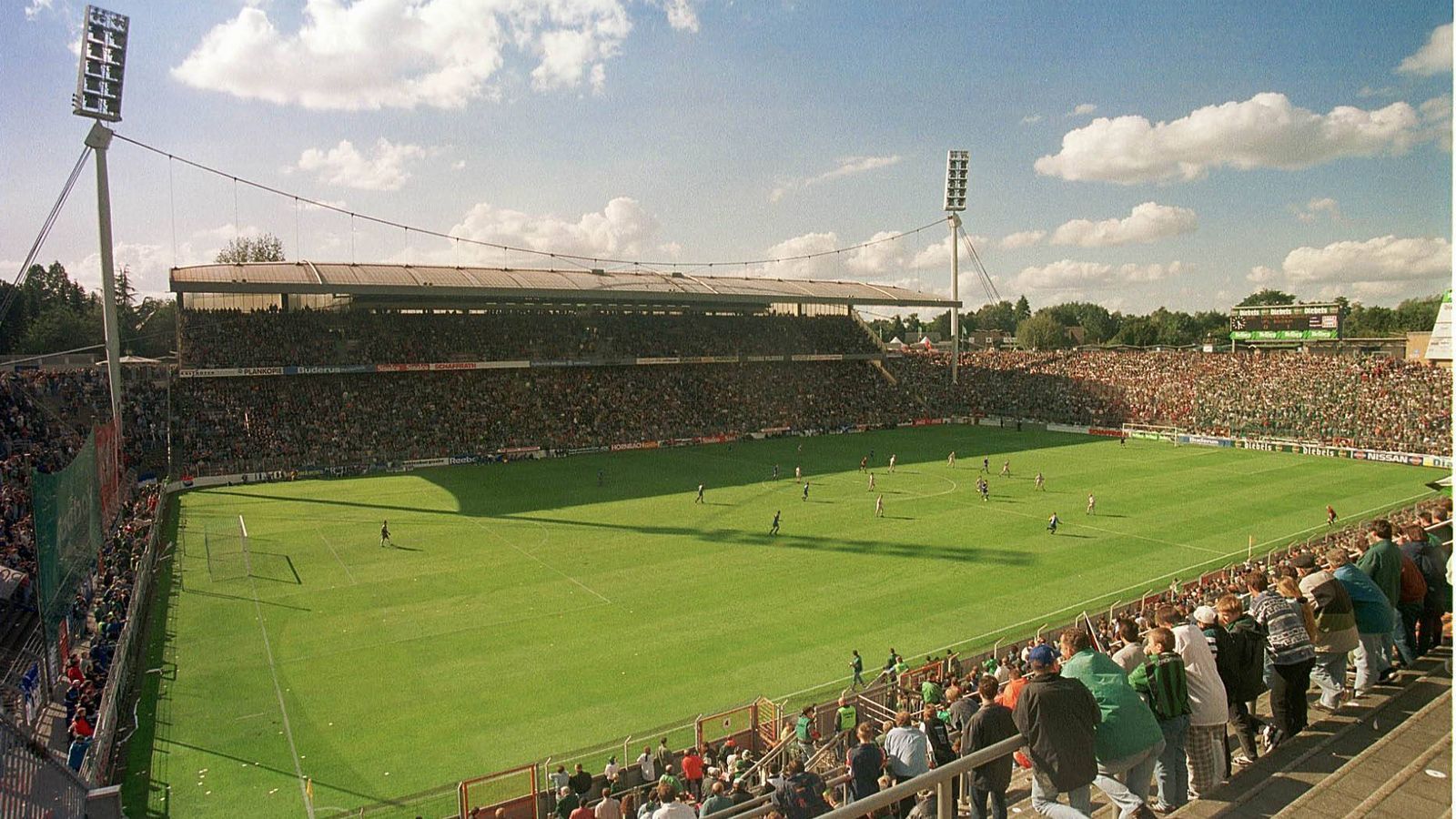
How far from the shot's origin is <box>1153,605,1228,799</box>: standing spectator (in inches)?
234

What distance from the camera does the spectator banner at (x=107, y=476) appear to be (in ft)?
82.0

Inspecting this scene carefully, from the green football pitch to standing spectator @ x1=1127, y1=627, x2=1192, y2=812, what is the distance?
38.6 feet

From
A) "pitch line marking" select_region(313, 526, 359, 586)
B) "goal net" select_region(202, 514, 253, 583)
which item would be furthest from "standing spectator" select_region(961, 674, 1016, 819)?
"goal net" select_region(202, 514, 253, 583)

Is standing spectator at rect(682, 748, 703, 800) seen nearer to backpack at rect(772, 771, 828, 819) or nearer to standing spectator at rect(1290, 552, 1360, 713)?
backpack at rect(772, 771, 828, 819)

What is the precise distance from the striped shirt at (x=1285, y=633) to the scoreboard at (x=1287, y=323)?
240 ft

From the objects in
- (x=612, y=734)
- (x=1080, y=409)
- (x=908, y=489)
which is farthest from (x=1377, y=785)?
(x=1080, y=409)

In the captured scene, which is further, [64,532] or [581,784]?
[64,532]

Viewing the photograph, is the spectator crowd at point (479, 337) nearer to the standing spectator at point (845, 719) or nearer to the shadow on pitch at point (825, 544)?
the shadow on pitch at point (825, 544)

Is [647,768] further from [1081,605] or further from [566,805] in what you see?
[1081,605]

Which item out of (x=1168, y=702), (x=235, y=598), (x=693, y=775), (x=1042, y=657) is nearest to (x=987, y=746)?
(x=1042, y=657)

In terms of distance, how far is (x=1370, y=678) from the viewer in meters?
7.83

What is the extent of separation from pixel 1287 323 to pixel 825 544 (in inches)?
2309

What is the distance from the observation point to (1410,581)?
8398 mm

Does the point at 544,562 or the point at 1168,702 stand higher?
the point at 1168,702
